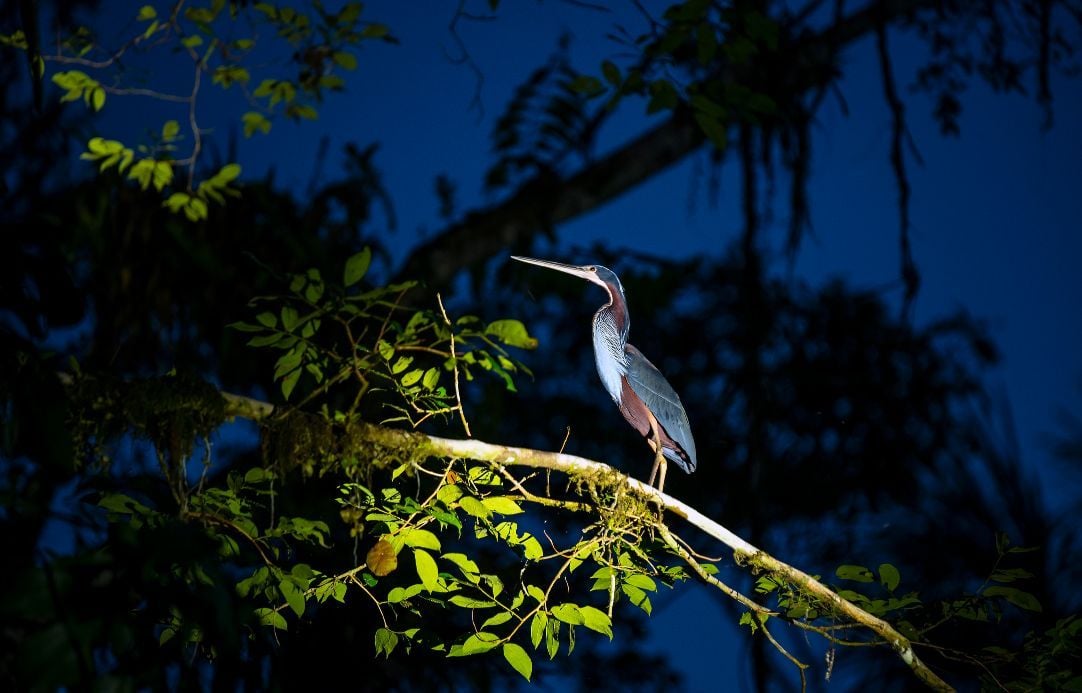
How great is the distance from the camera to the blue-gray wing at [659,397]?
2299 mm

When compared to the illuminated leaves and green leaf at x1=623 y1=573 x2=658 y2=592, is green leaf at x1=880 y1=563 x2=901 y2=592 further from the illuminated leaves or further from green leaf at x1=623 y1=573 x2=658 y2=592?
the illuminated leaves

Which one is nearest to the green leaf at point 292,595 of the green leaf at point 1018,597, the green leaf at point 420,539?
the green leaf at point 420,539

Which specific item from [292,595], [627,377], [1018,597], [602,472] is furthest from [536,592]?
[1018,597]

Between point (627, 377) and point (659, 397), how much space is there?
0.10 meters

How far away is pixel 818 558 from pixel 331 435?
121 inches

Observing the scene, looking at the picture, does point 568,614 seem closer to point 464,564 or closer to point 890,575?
point 464,564

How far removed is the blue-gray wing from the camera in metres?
2.30

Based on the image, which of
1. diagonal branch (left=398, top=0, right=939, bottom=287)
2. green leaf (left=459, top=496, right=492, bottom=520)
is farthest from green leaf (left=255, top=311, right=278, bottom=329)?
diagonal branch (left=398, top=0, right=939, bottom=287)

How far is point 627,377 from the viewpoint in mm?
2297

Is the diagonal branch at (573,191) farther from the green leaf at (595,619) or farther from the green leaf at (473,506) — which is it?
the green leaf at (595,619)

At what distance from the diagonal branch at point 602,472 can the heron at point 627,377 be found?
0.23 metres

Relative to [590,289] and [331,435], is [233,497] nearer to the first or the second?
[331,435]

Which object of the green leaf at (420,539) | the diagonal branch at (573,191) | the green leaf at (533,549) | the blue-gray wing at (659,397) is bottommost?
the green leaf at (533,549)

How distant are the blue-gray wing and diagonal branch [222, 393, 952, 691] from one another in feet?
0.91
